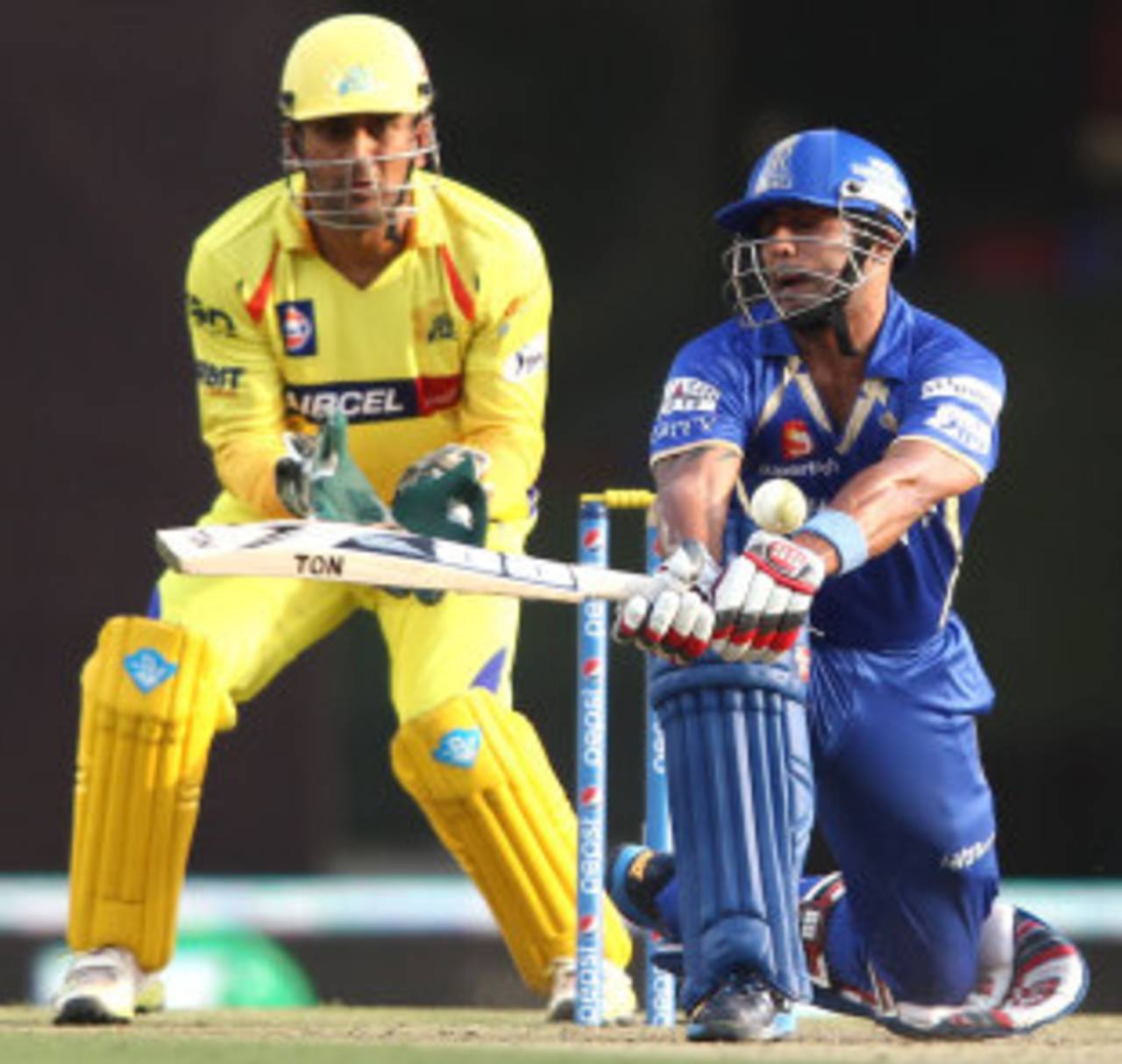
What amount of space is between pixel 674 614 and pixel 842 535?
13.6 inches

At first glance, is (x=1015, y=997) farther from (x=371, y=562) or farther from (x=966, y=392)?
(x=371, y=562)

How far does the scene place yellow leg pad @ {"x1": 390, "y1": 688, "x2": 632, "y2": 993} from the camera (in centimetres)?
663

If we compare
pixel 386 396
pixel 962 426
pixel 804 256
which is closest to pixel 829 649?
pixel 962 426

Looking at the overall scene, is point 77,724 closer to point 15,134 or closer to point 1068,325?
point 15,134

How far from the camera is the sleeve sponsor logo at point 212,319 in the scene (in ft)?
22.4

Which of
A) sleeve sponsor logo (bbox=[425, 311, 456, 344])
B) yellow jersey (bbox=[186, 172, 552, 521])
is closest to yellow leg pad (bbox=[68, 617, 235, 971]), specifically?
yellow jersey (bbox=[186, 172, 552, 521])

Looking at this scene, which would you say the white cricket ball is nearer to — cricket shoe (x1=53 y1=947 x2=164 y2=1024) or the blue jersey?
the blue jersey

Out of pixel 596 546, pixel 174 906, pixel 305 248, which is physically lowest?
pixel 174 906

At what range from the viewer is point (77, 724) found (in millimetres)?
8562

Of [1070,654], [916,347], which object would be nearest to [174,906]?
[916,347]

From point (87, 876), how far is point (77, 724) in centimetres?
193

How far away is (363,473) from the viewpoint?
655 centimetres

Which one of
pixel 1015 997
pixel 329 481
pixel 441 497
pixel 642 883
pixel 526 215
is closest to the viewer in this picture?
pixel 329 481

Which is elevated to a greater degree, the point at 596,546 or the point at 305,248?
the point at 305,248
